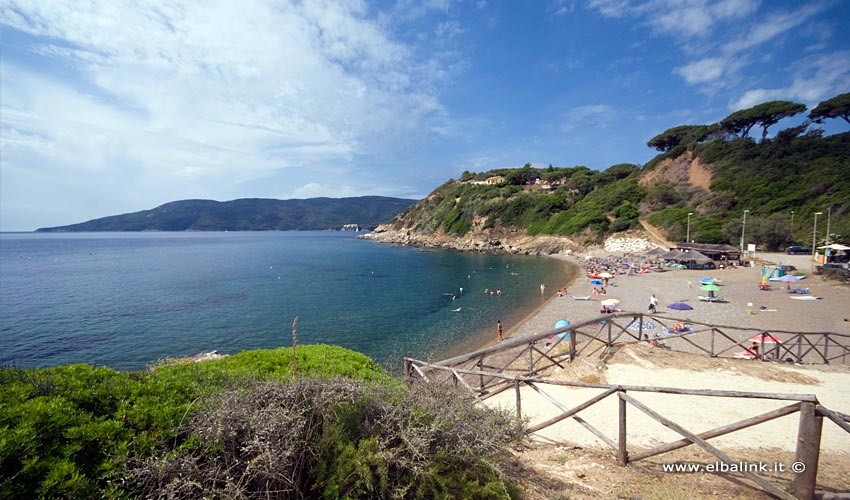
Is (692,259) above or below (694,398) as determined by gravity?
below

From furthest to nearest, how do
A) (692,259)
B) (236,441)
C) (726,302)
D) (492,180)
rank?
1. (492,180)
2. (692,259)
3. (726,302)
4. (236,441)

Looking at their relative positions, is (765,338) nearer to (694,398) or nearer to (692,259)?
(694,398)

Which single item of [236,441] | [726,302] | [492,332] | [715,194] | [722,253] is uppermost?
[715,194]

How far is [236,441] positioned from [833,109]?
98.0 meters

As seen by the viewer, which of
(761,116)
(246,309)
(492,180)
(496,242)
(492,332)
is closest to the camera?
(492,332)

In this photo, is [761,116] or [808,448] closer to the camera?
[808,448]

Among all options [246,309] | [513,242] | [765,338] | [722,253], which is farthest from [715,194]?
[246,309]

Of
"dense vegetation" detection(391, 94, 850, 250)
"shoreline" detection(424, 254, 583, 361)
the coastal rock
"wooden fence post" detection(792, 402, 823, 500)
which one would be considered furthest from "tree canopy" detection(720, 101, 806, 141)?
"wooden fence post" detection(792, 402, 823, 500)

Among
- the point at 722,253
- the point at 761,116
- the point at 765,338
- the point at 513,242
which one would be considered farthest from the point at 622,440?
the point at 761,116

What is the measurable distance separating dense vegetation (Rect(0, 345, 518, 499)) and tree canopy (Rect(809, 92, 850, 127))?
3744 inches

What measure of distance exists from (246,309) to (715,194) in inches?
2841

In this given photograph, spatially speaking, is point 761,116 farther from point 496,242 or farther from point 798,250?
point 496,242

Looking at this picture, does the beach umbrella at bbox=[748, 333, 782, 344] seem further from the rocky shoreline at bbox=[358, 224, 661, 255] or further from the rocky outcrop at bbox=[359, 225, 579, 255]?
the rocky outcrop at bbox=[359, 225, 579, 255]

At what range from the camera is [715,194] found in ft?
196
